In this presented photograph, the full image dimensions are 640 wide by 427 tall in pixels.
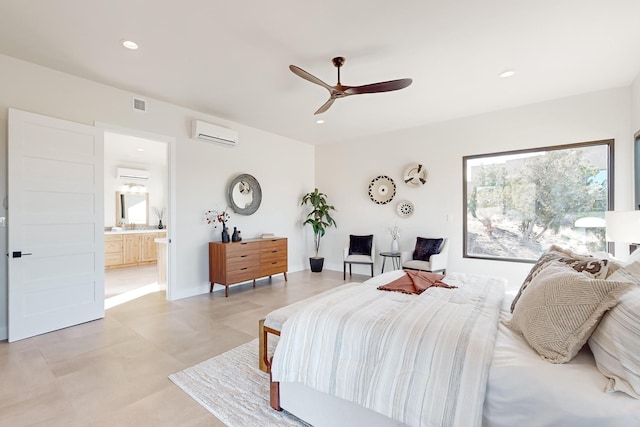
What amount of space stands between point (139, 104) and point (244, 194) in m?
2.07

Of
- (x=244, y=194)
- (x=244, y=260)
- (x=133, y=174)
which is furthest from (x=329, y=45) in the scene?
(x=133, y=174)

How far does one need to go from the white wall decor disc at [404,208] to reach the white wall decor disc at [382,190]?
0.79 ft

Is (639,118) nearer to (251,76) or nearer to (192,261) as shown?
(251,76)

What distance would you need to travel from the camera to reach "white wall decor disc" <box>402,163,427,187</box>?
5.31m

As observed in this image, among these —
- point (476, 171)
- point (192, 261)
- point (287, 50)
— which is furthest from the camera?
point (476, 171)

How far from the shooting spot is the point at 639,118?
11.0 ft

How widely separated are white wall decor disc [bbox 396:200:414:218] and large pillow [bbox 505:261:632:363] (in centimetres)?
399

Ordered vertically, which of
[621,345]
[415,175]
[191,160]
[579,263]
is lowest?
[621,345]

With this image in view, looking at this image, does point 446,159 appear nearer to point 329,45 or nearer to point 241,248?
point 329,45

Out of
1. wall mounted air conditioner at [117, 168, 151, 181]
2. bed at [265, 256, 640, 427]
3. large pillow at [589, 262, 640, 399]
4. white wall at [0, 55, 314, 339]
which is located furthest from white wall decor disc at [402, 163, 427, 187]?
wall mounted air conditioner at [117, 168, 151, 181]

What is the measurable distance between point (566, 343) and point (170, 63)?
383cm

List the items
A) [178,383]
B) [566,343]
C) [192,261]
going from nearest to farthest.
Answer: [566,343]
[178,383]
[192,261]

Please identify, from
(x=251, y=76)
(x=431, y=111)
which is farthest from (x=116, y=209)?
(x=431, y=111)

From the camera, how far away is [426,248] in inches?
196
